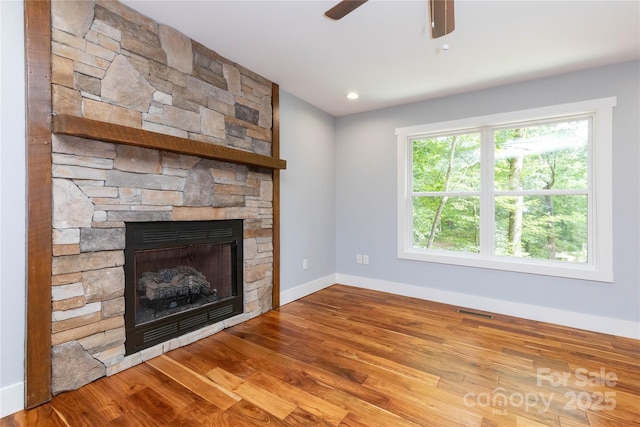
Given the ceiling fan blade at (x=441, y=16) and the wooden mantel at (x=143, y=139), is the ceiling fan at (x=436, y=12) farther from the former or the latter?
the wooden mantel at (x=143, y=139)

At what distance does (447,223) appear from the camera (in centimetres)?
359

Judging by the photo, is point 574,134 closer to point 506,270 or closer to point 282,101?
point 506,270

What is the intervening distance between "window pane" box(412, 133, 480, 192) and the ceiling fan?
6.77ft

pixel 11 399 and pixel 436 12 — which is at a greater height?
pixel 436 12

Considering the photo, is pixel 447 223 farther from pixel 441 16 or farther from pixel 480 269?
pixel 441 16

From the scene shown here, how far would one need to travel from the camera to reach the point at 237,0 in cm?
189

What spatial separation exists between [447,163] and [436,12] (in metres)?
2.30

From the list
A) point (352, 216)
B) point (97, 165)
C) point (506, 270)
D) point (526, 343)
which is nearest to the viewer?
point (97, 165)

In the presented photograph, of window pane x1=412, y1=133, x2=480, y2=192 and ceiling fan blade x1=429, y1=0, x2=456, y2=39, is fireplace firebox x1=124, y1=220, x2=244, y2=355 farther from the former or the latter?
window pane x1=412, y1=133, x2=480, y2=192

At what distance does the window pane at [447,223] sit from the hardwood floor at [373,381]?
1.00m

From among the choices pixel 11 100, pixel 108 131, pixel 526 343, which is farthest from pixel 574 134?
pixel 11 100

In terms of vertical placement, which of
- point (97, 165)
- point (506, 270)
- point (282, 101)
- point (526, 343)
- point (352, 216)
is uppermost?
point (282, 101)

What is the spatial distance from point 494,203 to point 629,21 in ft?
5.76

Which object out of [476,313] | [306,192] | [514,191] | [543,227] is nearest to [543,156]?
[514,191]
